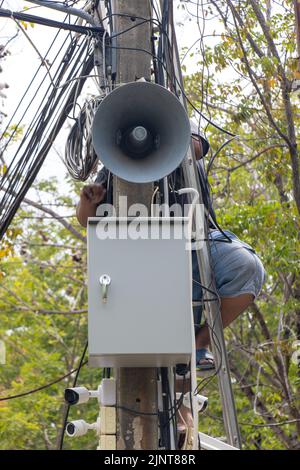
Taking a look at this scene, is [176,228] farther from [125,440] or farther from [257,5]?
[257,5]

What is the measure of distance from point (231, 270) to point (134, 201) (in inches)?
33.2

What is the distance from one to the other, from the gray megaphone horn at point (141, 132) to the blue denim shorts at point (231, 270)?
0.78 m

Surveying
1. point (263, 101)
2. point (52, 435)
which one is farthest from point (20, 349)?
point (263, 101)

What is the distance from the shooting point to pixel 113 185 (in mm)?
4855

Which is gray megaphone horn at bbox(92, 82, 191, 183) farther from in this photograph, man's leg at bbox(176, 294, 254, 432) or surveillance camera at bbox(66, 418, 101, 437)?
surveillance camera at bbox(66, 418, 101, 437)

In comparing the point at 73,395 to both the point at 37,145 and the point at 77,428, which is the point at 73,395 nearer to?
the point at 77,428

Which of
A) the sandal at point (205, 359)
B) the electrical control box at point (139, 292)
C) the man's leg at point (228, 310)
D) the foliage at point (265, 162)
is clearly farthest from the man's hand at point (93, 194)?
the foliage at point (265, 162)

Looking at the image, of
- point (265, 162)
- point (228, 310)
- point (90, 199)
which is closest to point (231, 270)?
point (228, 310)

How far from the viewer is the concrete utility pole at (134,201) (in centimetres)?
453

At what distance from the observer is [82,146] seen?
5.43m

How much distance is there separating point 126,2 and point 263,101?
13.4ft

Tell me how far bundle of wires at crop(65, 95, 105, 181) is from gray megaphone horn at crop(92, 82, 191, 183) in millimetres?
405

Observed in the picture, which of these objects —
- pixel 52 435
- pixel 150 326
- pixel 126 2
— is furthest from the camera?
pixel 52 435

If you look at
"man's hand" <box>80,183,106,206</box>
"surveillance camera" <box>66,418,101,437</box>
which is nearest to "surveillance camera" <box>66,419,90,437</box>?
"surveillance camera" <box>66,418,101,437</box>
